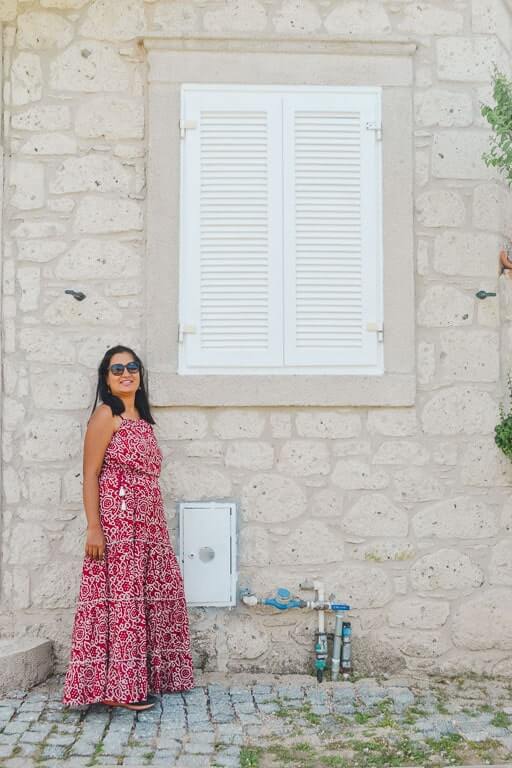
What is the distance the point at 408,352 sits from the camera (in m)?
5.11

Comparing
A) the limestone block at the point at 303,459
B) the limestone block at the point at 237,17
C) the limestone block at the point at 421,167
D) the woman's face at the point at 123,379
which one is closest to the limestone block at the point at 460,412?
the limestone block at the point at 303,459

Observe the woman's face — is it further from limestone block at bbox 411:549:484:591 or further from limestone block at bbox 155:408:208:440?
limestone block at bbox 411:549:484:591

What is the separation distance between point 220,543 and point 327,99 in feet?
8.28

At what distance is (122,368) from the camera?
466cm

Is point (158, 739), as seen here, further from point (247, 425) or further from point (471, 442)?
point (471, 442)

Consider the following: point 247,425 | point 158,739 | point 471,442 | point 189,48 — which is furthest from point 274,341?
point 158,739

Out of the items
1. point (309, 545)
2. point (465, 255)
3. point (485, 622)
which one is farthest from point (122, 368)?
point (485, 622)

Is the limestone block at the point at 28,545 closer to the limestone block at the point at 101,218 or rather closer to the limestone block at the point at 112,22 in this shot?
the limestone block at the point at 101,218

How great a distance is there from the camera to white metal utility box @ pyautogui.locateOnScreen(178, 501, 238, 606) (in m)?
4.97

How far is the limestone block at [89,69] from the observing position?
5.18 m

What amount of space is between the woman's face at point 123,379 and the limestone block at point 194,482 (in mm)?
554

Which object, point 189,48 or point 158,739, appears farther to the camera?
point 189,48

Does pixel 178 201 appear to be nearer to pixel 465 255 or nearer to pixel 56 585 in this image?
pixel 465 255

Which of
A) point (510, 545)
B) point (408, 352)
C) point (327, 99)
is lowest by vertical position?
point (510, 545)
